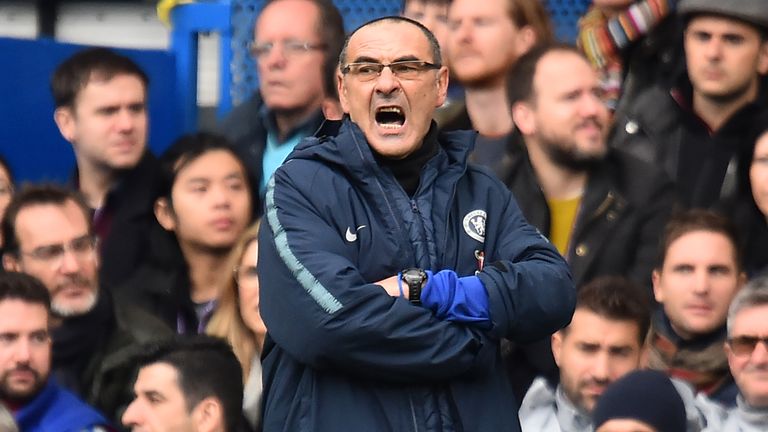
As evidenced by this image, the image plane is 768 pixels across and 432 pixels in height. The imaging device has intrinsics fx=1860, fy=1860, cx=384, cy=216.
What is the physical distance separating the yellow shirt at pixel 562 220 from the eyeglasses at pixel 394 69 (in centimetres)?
236

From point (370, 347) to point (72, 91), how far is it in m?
3.94

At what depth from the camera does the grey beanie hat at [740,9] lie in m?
7.54

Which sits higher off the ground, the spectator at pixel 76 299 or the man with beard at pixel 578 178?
the man with beard at pixel 578 178

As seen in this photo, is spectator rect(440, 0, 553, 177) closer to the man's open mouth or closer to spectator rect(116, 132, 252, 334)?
spectator rect(116, 132, 252, 334)

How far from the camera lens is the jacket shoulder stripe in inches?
186

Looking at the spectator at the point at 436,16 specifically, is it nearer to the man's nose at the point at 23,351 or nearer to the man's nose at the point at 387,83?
the man's nose at the point at 23,351

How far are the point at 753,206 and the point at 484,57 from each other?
1.37 metres

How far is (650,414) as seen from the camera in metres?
6.24

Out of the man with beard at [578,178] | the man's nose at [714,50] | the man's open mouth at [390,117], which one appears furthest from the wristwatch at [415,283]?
the man's nose at [714,50]

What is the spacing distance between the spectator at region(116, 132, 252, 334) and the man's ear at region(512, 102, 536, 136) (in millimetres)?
1182

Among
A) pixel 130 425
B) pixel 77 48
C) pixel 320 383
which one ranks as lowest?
pixel 130 425

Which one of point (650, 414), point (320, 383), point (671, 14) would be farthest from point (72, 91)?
point (320, 383)

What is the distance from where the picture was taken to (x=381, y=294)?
15.5 feet

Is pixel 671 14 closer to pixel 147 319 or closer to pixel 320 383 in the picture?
pixel 147 319
